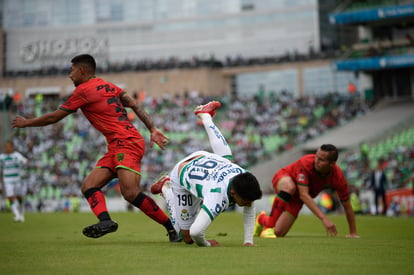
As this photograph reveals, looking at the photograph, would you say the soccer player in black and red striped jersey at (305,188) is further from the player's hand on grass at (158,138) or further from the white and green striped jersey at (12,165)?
the white and green striped jersey at (12,165)

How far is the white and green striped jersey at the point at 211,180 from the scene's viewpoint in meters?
7.80

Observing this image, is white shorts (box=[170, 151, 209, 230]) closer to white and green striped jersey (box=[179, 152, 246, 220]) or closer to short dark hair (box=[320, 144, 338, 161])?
white and green striped jersey (box=[179, 152, 246, 220])

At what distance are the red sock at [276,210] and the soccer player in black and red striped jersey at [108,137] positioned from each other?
286cm

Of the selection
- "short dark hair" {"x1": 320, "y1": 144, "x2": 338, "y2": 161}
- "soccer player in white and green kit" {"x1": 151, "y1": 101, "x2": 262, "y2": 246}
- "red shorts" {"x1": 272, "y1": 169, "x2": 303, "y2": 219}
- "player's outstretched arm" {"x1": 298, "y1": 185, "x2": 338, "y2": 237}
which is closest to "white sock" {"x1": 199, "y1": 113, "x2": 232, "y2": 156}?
"soccer player in white and green kit" {"x1": 151, "y1": 101, "x2": 262, "y2": 246}

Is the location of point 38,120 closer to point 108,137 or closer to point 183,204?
point 108,137

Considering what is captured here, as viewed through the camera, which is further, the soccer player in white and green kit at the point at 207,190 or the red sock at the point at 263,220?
the red sock at the point at 263,220

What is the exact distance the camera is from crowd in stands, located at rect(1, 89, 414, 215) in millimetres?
39375

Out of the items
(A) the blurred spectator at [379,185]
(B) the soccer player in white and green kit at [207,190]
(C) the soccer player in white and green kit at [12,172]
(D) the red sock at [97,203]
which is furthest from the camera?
(A) the blurred spectator at [379,185]

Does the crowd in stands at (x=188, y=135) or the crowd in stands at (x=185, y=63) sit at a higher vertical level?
the crowd in stands at (x=185, y=63)

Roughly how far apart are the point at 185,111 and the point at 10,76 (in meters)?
23.6

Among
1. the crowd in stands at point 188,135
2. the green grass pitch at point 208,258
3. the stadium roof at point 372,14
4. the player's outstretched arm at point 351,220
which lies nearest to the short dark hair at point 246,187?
the green grass pitch at point 208,258

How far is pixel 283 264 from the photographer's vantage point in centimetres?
646

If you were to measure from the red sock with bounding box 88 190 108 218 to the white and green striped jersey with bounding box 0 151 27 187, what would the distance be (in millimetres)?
10601

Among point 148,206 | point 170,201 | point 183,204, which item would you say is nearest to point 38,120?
point 148,206
